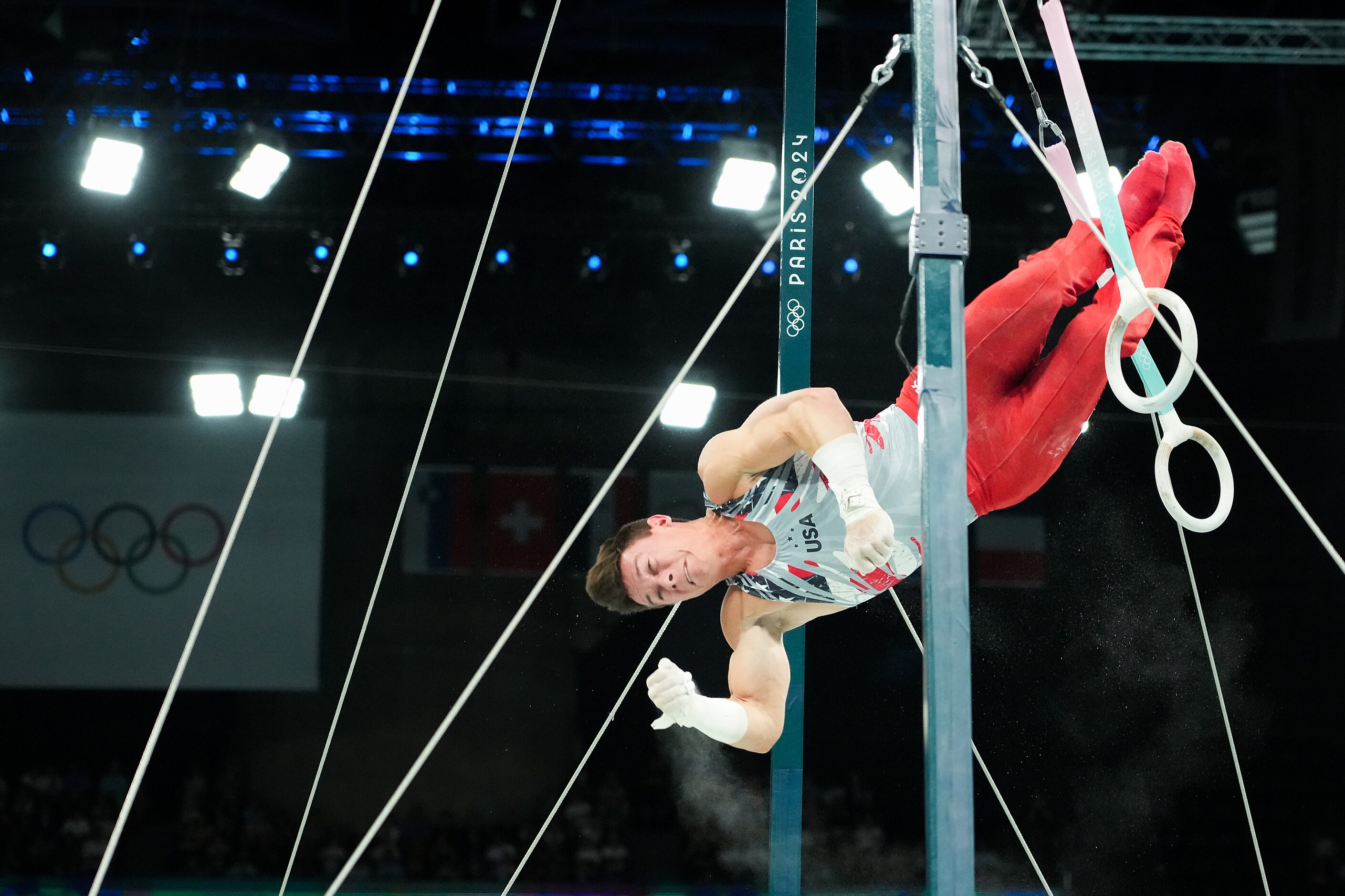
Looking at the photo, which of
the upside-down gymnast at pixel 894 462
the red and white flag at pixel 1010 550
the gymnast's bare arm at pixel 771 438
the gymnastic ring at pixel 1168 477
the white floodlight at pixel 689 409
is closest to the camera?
the gymnastic ring at pixel 1168 477

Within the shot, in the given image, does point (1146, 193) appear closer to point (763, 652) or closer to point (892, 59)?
point (892, 59)

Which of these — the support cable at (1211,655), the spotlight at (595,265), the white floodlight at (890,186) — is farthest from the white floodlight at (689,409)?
the support cable at (1211,655)

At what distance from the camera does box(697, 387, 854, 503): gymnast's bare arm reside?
2.38 meters

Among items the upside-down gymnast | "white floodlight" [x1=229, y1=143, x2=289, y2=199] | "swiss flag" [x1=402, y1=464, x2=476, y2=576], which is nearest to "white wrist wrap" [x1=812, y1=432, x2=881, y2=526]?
the upside-down gymnast

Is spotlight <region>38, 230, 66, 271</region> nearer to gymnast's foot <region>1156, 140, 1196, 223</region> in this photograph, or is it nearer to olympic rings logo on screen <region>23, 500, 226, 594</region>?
olympic rings logo on screen <region>23, 500, 226, 594</region>

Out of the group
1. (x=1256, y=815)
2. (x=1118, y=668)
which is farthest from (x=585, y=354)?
(x=1256, y=815)

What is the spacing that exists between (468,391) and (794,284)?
2.12m

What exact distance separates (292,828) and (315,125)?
9.90 feet

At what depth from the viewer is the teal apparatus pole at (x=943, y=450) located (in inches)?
68.5

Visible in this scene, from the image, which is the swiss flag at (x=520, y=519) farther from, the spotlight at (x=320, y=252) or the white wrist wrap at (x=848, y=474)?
the white wrist wrap at (x=848, y=474)

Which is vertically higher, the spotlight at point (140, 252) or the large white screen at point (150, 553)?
the spotlight at point (140, 252)

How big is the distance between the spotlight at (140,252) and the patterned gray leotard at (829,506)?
340 cm

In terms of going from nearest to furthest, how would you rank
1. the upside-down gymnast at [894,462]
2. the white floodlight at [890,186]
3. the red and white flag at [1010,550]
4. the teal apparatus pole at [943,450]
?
the teal apparatus pole at [943,450] → the upside-down gymnast at [894,462] → the white floodlight at [890,186] → the red and white flag at [1010,550]

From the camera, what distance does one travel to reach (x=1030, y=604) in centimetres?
355
